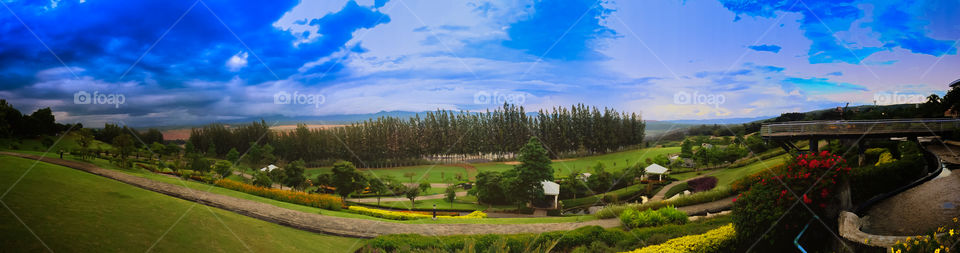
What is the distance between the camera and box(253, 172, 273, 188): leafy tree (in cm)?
1088

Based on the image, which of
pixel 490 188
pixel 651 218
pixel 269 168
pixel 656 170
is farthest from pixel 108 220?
pixel 656 170

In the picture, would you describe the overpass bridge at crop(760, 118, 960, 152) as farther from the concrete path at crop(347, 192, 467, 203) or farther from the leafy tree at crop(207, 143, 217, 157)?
the leafy tree at crop(207, 143, 217, 157)

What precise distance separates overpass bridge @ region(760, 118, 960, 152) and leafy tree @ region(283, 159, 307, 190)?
45.6 feet

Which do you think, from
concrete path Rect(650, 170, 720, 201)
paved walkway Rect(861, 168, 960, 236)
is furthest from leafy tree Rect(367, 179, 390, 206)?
paved walkway Rect(861, 168, 960, 236)

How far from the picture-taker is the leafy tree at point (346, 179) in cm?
1180

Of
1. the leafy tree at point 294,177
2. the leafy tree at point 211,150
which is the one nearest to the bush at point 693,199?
the leafy tree at point 294,177

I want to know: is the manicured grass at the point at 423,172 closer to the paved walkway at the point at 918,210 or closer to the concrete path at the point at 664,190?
the concrete path at the point at 664,190

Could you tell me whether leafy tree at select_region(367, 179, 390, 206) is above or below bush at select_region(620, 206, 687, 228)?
above

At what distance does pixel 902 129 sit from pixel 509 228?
10.0 m

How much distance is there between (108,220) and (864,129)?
601 inches

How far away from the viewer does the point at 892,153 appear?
31.6 ft

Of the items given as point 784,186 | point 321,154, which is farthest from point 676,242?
point 321,154

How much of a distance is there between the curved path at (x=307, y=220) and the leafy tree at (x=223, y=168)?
9.33 feet

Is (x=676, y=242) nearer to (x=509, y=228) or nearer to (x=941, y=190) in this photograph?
(x=509, y=228)
